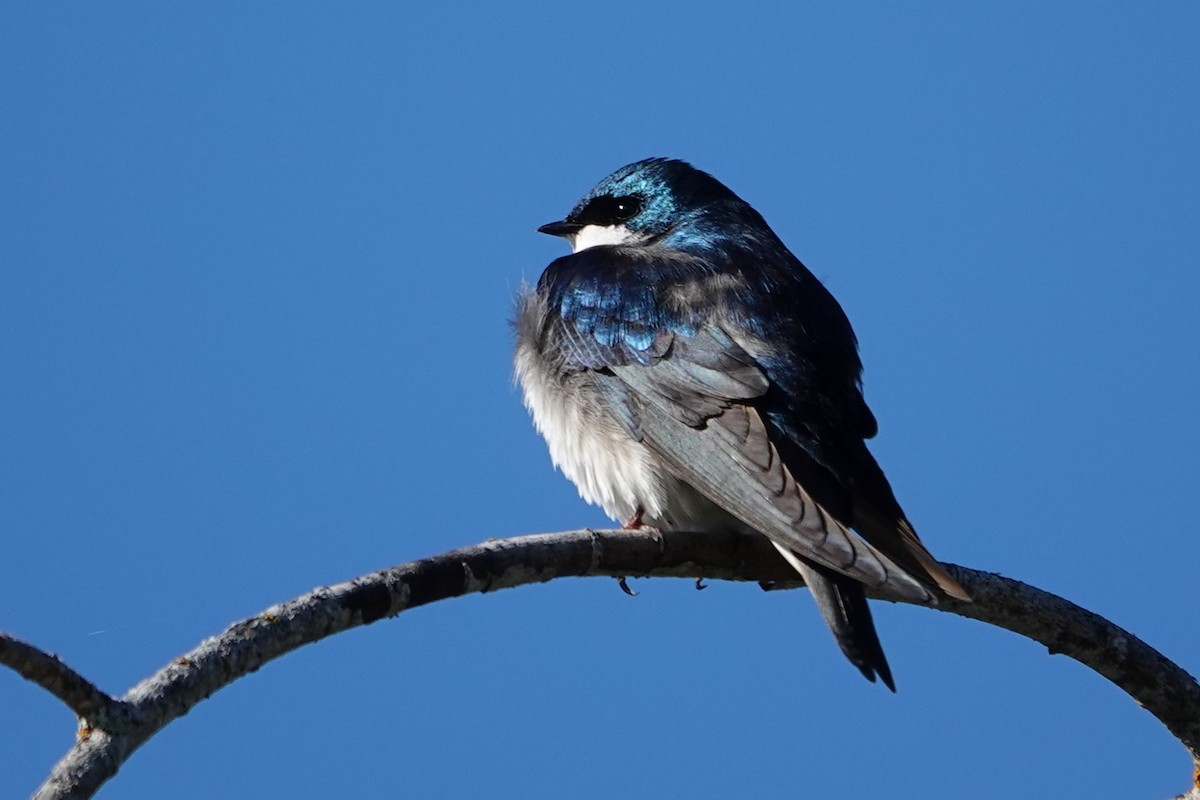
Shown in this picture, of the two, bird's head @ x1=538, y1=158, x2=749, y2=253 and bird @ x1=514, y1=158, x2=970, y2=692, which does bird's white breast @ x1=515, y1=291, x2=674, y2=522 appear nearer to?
bird @ x1=514, y1=158, x2=970, y2=692

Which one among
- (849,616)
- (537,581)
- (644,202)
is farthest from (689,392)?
(644,202)

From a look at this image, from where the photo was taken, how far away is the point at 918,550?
12.2 ft

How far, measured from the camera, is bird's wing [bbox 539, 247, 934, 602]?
12.0 feet

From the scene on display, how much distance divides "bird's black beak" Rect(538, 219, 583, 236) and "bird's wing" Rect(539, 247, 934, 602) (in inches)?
25.0

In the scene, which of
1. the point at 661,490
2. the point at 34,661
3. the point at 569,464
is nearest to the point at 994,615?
the point at 661,490

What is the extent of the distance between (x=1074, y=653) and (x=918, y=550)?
1.44 ft

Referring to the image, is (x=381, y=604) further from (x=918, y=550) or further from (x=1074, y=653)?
(x=1074, y=653)

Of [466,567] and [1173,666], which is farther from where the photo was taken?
[1173,666]

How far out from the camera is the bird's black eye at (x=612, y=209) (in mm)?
5445

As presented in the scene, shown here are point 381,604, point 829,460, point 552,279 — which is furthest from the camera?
point 552,279

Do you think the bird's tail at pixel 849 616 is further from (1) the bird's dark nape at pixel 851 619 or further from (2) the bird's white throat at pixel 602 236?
(2) the bird's white throat at pixel 602 236

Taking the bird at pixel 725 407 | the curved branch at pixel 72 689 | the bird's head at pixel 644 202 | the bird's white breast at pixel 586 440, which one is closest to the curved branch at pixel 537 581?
the curved branch at pixel 72 689

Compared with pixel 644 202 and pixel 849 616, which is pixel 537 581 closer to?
pixel 849 616

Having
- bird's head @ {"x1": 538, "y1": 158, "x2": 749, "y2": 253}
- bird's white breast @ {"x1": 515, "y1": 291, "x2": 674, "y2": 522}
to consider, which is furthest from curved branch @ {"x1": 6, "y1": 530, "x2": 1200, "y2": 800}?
bird's head @ {"x1": 538, "y1": 158, "x2": 749, "y2": 253}
